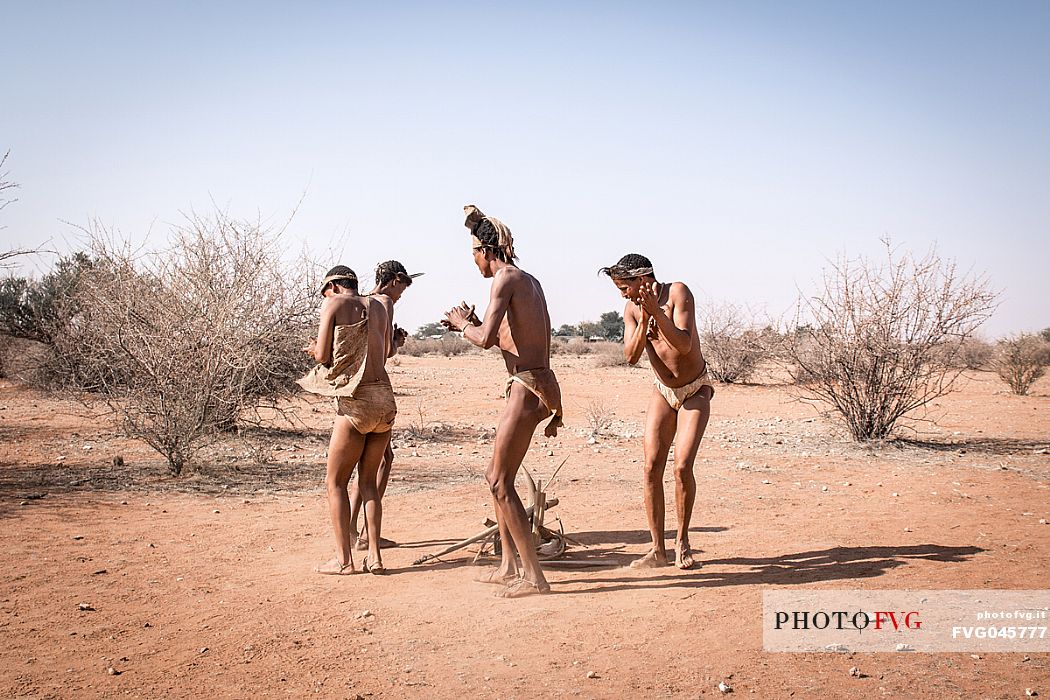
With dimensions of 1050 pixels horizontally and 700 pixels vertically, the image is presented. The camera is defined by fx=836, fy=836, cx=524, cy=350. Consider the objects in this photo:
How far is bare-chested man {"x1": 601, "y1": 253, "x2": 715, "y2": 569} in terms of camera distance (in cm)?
500

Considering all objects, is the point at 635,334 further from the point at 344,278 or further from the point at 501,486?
the point at 344,278

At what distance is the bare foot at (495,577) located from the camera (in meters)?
4.98

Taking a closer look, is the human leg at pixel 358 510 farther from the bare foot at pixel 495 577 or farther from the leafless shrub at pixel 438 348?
the leafless shrub at pixel 438 348

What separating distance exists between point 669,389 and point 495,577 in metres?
1.57

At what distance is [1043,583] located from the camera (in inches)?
187

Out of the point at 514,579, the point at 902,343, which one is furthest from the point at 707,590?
the point at 902,343

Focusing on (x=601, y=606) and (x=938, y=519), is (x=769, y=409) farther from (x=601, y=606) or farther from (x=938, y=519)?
(x=601, y=606)

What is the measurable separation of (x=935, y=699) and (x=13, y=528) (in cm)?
612

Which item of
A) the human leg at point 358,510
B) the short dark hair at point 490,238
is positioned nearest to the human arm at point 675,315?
the short dark hair at point 490,238

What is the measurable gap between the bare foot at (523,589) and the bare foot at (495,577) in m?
0.20

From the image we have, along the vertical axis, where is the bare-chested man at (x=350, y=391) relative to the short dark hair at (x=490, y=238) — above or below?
below

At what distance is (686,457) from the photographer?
5.03 metres

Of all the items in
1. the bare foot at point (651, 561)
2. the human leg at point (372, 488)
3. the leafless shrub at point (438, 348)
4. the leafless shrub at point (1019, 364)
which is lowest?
the bare foot at point (651, 561)

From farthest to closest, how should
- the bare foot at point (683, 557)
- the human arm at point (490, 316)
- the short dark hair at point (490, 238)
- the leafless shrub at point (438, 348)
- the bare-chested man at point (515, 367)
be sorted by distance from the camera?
the leafless shrub at point (438, 348)
the bare foot at point (683, 557)
the short dark hair at point (490, 238)
the bare-chested man at point (515, 367)
the human arm at point (490, 316)
